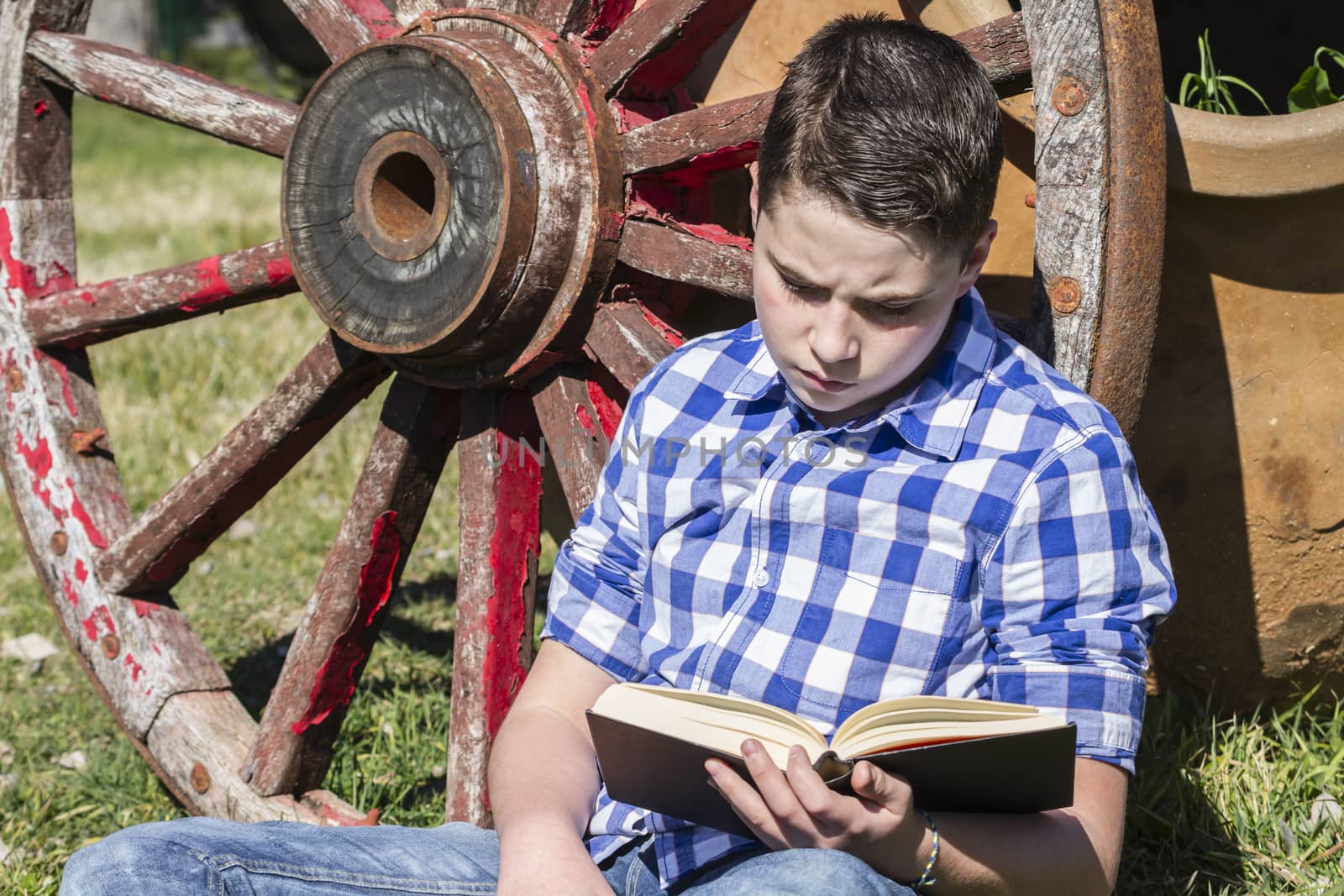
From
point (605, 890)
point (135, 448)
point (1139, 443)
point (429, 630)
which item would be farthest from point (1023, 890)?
point (135, 448)

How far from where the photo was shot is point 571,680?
65.3 inches

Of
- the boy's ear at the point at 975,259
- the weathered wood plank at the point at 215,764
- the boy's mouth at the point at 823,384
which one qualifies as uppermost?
the boy's ear at the point at 975,259

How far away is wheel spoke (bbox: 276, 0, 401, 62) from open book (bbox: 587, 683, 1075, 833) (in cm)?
120

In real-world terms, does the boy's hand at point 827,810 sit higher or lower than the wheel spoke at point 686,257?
lower

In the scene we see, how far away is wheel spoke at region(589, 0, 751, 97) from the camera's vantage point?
1867 millimetres

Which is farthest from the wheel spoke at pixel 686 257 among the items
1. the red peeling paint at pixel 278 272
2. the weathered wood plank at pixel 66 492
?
the weathered wood plank at pixel 66 492

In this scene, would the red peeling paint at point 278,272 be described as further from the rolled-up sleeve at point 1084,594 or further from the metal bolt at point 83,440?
the rolled-up sleeve at point 1084,594

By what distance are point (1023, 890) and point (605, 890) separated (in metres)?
0.42

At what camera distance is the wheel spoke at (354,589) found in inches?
86.0

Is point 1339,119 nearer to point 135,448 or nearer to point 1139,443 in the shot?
point 1139,443

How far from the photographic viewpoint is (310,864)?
1.59 m

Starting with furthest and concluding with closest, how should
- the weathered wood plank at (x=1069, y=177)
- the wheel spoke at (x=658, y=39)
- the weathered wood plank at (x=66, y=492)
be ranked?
the weathered wood plank at (x=66, y=492) < the wheel spoke at (x=658, y=39) < the weathered wood plank at (x=1069, y=177)

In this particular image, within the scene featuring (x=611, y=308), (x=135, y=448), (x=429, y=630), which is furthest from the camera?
(x=135, y=448)

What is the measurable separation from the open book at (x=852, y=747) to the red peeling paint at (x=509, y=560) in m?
0.76
